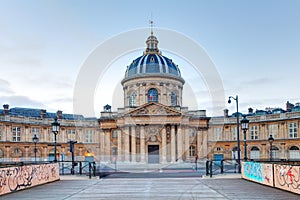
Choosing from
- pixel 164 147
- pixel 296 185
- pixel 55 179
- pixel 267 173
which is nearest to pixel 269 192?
pixel 296 185

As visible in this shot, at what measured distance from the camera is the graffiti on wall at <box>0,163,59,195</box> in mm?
20188

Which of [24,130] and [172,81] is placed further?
[172,81]

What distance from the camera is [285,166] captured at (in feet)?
66.2

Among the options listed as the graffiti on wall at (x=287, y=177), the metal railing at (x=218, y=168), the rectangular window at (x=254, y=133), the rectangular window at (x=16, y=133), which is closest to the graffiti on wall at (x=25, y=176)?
the metal railing at (x=218, y=168)

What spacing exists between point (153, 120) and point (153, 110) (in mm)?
1734

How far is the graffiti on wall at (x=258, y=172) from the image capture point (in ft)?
74.4

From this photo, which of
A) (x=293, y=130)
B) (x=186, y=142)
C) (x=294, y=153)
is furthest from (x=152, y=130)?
(x=294, y=153)

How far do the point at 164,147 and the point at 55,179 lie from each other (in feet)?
124

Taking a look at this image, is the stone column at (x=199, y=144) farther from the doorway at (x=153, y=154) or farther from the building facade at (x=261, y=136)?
the doorway at (x=153, y=154)

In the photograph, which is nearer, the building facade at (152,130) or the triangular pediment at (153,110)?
the triangular pediment at (153,110)

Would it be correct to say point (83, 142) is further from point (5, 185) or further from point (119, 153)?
point (5, 185)

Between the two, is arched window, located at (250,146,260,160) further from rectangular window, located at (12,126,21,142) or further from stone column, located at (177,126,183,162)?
rectangular window, located at (12,126,21,142)

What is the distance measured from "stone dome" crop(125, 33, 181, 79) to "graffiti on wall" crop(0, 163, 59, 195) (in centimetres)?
4692

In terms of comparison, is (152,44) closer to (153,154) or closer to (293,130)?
(153,154)
